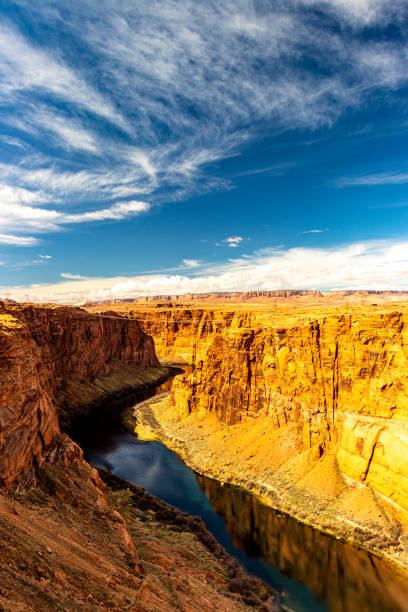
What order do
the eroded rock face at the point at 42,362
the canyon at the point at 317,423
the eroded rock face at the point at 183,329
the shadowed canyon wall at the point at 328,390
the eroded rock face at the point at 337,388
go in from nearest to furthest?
the eroded rock face at the point at 42,362
the canyon at the point at 317,423
the eroded rock face at the point at 337,388
the shadowed canyon wall at the point at 328,390
the eroded rock face at the point at 183,329

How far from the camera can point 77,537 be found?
683 inches

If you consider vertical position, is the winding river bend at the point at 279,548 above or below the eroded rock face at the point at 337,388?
below

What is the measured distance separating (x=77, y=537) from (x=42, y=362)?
45308 mm

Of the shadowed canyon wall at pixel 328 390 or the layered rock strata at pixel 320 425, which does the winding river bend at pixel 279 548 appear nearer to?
the layered rock strata at pixel 320 425

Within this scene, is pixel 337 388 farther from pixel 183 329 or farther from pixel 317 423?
pixel 183 329

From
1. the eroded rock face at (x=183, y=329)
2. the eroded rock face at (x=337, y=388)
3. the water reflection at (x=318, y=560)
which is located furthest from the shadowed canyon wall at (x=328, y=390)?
the eroded rock face at (x=183, y=329)

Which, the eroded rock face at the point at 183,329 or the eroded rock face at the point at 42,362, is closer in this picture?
the eroded rock face at the point at 42,362

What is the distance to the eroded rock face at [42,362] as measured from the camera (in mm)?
20281

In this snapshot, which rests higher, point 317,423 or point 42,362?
point 42,362

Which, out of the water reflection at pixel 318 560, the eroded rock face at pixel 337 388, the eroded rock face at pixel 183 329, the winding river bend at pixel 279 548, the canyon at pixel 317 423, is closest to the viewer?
the water reflection at pixel 318 560

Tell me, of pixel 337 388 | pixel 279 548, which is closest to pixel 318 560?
pixel 279 548

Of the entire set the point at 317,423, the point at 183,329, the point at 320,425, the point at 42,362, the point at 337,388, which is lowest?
the point at 320,425

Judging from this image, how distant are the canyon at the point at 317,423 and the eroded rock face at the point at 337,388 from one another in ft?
0.32

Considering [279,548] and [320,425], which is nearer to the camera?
[279,548]
